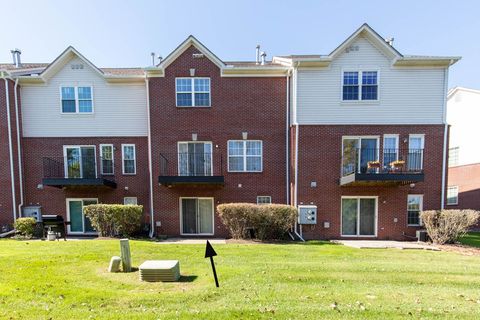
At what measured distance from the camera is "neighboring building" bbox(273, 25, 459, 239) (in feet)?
40.7

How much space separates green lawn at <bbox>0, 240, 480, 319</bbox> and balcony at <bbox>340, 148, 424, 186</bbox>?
430cm

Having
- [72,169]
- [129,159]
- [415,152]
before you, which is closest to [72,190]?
[72,169]

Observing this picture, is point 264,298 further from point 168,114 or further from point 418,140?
point 418,140

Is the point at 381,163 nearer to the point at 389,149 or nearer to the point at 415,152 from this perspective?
the point at 389,149

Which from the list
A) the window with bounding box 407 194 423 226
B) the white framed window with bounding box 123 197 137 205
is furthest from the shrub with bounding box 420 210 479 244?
the white framed window with bounding box 123 197 137 205

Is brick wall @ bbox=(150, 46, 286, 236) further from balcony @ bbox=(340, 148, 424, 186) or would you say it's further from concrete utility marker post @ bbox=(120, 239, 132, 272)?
concrete utility marker post @ bbox=(120, 239, 132, 272)

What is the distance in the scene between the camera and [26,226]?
12.1 meters

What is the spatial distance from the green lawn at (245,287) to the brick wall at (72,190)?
5.33 m

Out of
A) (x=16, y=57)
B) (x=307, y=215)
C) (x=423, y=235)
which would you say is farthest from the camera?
(x=16, y=57)

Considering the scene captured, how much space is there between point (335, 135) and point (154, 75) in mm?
9616

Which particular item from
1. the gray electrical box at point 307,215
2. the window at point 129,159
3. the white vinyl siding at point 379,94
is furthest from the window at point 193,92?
the gray electrical box at point 307,215

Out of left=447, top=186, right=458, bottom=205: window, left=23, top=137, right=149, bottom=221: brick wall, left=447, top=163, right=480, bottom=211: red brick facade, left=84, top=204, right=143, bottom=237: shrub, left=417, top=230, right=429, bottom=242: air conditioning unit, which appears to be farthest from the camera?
left=447, top=186, right=458, bottom=205: window

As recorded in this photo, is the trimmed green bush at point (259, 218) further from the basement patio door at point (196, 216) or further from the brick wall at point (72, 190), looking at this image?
the brick wall at point (72, 190)

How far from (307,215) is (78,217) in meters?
12.1
